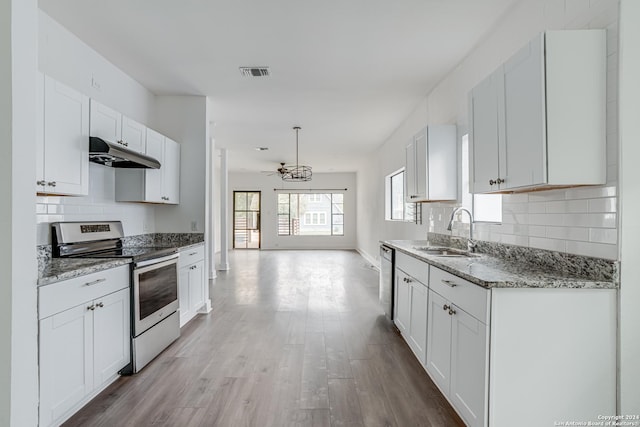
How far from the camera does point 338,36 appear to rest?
111 inches

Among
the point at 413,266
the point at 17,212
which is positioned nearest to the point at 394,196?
the point at 413,266

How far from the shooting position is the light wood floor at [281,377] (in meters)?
2.07

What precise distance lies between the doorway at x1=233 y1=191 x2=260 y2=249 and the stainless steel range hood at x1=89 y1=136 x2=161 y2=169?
8.40 m

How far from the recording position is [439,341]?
7.39 ft

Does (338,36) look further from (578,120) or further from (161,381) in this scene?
(161,381)

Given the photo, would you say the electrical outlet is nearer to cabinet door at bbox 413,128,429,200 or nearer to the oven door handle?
the oven door handle

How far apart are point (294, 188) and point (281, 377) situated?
30.5 feet

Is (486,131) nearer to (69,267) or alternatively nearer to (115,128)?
(69,267)

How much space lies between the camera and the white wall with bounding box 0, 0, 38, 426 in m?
1.01

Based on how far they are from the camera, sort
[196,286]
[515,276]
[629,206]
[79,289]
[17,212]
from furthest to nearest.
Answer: [196,286] → [79,289] → [515,276] → [629,206] → [17,212]

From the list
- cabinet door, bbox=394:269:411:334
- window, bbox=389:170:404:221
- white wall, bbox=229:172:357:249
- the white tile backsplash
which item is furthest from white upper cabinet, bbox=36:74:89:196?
white wall, bbox=229:172:357:249

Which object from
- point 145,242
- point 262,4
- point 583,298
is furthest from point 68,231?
point 583,298

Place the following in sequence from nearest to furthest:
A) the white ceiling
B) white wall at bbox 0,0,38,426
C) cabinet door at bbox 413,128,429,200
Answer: white wall at bbox 0,0,38,426
the white ceiling
cabinet door at bbox 413,128,429,200

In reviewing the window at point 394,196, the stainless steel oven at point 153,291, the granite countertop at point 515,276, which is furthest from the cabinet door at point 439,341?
the window at point 394,196
